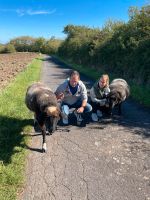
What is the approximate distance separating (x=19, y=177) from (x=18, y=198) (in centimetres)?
72

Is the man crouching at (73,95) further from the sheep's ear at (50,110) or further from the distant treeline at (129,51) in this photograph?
the distant treeline at (129,51)

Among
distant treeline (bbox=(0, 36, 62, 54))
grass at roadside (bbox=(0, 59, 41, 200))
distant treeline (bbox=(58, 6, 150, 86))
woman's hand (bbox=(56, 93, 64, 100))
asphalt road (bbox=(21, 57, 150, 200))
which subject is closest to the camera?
asphalt road (bbox=(21, 57, 150, 200))

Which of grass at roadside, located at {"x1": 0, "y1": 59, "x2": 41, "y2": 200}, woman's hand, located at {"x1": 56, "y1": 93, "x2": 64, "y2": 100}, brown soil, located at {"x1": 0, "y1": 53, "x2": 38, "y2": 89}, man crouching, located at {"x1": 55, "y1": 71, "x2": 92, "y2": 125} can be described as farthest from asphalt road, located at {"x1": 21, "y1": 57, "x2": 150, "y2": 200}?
brown soil, located at {"x1": 0, "y1": 53, "x2": 38, "y2": 89}

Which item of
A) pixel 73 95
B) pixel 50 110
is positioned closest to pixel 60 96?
pixel 73 95

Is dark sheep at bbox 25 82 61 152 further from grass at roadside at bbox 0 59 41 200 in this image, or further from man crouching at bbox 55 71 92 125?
man crouching at bbox 55 71 92 125

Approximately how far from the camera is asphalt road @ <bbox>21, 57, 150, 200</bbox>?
18.0 ft

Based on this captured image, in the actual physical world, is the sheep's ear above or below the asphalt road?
above

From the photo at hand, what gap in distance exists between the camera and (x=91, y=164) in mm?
6688

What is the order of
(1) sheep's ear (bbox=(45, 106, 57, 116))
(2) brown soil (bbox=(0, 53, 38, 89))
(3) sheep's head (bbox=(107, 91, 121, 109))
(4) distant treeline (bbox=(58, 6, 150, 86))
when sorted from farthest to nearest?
(2) brown soil (bbox=(0, 53, 38, 89)) < (4) distant treeline (bbox=(58, 6, 150, 86)) < (3) sheep's head (bbox=(107, 91, 121, 109)) < (1) sheep's ear (bbox=(45, 106, 57, 116))

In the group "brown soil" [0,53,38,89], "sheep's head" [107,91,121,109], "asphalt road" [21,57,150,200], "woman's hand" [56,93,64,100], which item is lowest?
"brown soil" [0,53,38,89]

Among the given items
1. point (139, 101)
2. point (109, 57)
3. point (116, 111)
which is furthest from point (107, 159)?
point (109, 57)

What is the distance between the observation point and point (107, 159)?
698cm

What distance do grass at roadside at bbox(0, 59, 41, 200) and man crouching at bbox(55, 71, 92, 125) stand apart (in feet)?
4.32

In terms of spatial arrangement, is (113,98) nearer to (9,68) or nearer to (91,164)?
(91,164)
